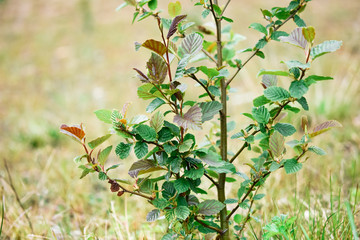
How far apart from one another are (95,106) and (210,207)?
3023 millimetres

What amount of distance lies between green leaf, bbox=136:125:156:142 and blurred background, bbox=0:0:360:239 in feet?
0.47

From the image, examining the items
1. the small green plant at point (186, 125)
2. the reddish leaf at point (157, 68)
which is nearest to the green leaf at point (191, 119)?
the small green plant at point (186, 125)

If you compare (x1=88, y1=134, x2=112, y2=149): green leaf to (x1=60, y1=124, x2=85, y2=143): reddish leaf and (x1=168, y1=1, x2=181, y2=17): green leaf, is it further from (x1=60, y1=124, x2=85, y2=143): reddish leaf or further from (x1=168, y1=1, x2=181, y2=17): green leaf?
(x1=168, y1=1, x2=181, y2=17): green leaf

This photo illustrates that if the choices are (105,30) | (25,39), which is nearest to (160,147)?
(105,30)

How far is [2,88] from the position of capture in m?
4.61

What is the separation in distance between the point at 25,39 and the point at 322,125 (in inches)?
267

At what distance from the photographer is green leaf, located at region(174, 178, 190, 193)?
79cm

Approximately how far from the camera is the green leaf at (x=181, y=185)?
79cm

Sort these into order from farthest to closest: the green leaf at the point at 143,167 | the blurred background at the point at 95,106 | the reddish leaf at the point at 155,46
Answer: the blurred background at the point at 95,106 < the green leaf at the point at 143,167 < the reddish leaf at the point at 155,46

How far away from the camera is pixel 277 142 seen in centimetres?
82

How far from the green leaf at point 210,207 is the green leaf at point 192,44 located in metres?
0.41

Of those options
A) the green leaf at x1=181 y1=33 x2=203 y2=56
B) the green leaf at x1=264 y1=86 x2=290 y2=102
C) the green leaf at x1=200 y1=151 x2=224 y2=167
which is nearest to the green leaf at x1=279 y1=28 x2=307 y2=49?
the green leaf at x1=264 y1=86 x2=290 y2=102

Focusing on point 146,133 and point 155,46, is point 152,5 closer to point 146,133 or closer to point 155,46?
point 155,46

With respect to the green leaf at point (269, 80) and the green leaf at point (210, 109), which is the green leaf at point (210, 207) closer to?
the green leaf at point (210, 109)
